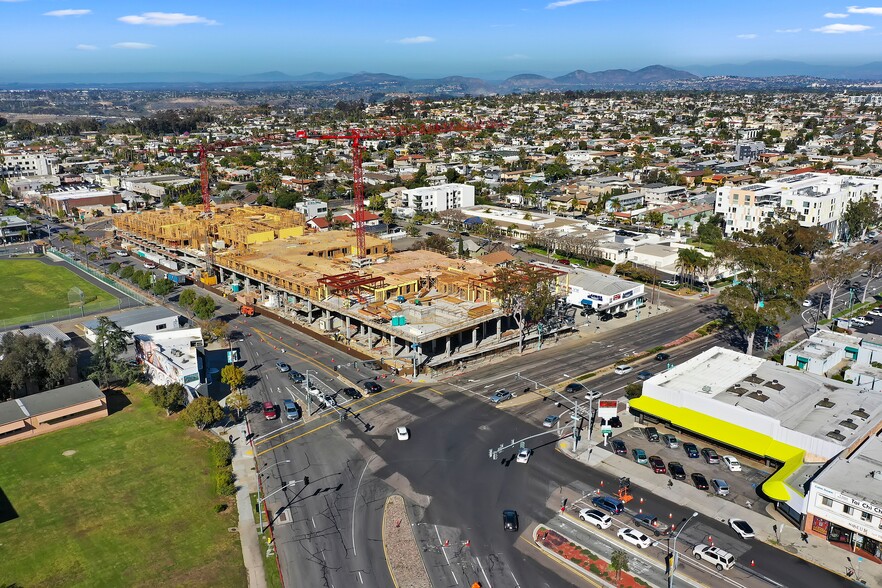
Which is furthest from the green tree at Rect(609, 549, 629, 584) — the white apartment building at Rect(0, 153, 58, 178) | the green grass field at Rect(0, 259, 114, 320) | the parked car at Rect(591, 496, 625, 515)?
the white apartment building at Rect(0, 153, 58, 178)

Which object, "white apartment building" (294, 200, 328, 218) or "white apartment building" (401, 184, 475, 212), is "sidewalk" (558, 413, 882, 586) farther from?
"white apartment building" (401, 184, 475, 212)

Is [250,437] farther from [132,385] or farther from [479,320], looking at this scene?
[479,320]

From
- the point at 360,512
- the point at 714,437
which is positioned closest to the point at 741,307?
the point at 714,437

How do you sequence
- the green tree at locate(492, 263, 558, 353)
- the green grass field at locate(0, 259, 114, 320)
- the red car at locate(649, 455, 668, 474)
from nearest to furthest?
the red car at locate(649, 455, 668, 474) → the green tree at locate(492, 263, 558, 353) → the green grass field at locate(0, 259, 114, 320)

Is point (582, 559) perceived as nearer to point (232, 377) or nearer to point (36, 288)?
point (232, 377)

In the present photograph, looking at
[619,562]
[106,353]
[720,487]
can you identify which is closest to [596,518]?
[619,562]

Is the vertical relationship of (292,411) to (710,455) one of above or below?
above

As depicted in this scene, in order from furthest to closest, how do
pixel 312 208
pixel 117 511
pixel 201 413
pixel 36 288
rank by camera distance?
1. pixel 312 208
2. pixel 36 288
3. pixel 201 413
4. pixel 117 511
